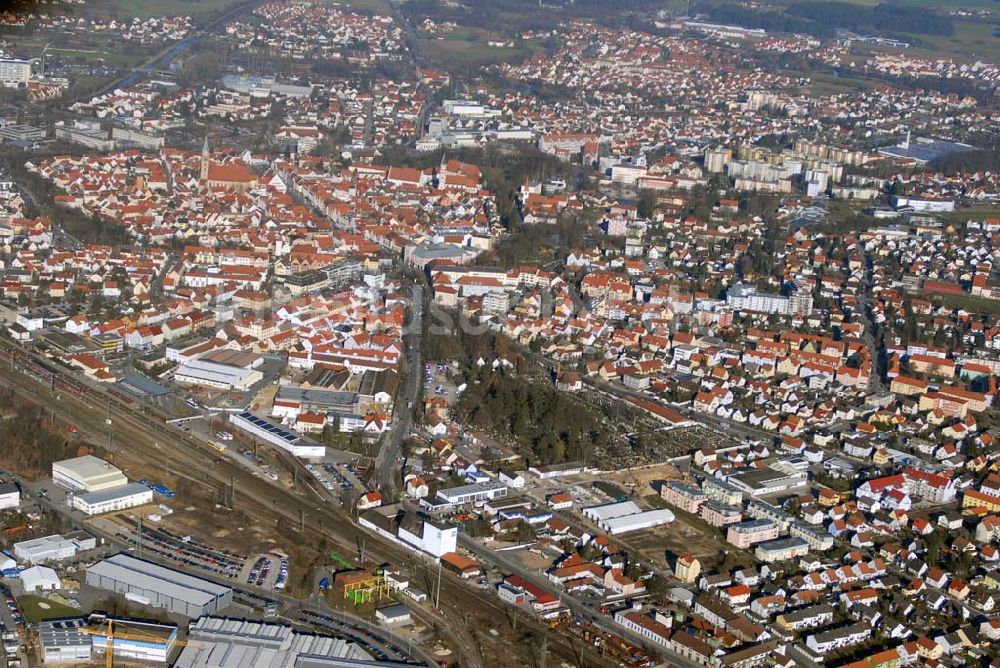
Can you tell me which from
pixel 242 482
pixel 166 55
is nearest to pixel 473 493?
pixel 242 482

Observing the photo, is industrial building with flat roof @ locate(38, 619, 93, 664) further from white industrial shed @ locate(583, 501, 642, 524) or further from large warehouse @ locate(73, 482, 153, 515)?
white industrial shed @ locate(583, 501, 642, 524)

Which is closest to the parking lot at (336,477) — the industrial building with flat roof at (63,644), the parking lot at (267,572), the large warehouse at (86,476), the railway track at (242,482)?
the railway track at (242,482)

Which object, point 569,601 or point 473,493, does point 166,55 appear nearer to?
point 473,493

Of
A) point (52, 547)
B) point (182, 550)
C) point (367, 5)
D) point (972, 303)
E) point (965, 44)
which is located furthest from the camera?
point (965, 44)

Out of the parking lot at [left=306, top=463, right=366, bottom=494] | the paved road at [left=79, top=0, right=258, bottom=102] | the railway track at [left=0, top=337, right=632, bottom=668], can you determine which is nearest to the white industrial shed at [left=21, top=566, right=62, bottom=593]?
the railway track at [left=0, top=337, right=632, bottom=668]

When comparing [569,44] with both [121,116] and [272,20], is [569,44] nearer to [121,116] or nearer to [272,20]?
[272,20]

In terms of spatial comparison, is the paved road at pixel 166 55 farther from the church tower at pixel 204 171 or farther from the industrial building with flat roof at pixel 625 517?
the industrial building with flat roof at pixel 625 517

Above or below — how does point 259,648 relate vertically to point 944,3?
below
